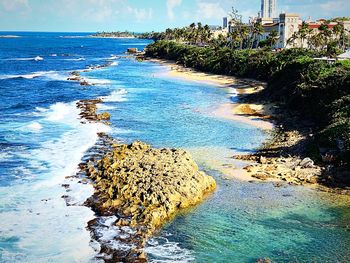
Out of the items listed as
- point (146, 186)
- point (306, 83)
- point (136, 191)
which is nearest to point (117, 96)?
point (306, 83)

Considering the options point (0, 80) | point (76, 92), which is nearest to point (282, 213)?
point (76, 92)

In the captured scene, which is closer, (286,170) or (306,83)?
(286,170)

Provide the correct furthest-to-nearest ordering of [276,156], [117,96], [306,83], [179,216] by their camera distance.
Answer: [117,96], [306,83], [276,156], [179,216]

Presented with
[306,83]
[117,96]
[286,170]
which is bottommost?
[286,170]

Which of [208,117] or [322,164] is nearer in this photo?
[322,164]

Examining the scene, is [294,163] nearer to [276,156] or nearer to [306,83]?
[276,156]

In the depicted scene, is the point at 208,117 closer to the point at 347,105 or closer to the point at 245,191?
the point at 347,105

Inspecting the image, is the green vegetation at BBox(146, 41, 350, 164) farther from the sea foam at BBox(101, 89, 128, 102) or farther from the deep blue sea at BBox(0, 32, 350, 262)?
the sea foam at BBox(101, 89, 128, 102)
